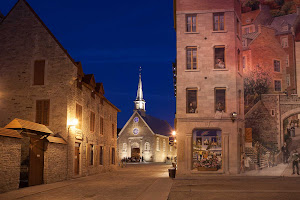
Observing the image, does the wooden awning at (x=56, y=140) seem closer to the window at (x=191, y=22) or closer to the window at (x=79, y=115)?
the window at (x=79, y=115)

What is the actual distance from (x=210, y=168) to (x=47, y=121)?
12.6 meters

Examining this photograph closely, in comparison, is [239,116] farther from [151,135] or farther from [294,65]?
[151,135]

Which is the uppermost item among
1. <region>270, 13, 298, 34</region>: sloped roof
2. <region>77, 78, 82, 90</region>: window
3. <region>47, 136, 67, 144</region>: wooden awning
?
<region>270, 13, 298, 34</region>: sloped roof

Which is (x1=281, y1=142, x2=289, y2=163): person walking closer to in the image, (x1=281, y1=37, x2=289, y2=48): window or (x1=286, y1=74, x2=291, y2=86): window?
(x1=286, y1=74, x2=291, y2=86): window

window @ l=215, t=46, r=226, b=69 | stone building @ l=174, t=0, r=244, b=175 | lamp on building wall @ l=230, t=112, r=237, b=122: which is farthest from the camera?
window @ l=215, t=46, r=226, b=69

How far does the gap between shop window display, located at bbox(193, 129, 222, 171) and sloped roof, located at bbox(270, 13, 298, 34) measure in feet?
68.9

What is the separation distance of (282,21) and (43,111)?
34.6m

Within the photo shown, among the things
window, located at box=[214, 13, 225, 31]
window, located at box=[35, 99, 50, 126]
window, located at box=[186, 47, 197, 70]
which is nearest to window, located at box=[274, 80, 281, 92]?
window, located at box=[214, 13, 225, 31]

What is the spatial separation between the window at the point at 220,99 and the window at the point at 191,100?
163cm

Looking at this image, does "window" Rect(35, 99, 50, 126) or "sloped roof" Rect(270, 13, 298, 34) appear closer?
"window" Rect(35, 99, 50, 126)

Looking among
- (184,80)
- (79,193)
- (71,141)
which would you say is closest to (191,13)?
(184,80)

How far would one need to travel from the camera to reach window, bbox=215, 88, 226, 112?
2868 centimetres

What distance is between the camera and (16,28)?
25.3m

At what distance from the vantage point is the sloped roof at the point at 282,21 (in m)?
45.6
